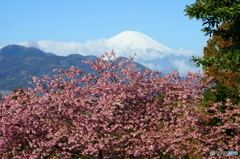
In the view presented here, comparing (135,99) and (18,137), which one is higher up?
(135,99)

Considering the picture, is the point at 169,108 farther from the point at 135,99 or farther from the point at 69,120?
the point at 69,120

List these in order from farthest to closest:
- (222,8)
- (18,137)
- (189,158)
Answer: (189,158), (18,137), (222,8)

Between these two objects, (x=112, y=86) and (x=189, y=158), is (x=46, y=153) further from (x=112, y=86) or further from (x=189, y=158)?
(x=189, y=158)

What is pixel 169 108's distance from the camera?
16.3 meters

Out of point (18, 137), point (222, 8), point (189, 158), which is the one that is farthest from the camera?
point (189, 158)

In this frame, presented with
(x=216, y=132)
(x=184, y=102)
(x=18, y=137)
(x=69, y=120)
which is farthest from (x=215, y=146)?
(x=18, y=137)

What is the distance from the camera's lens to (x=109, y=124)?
15.1m

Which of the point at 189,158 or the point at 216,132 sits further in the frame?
the point at 189,158

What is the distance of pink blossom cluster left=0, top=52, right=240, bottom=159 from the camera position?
47.4 feet

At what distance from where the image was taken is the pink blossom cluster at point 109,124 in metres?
14.4

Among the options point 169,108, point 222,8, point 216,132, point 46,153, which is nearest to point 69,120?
point 46,153

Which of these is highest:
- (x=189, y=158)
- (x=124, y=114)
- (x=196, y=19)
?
(x=196, y=19)

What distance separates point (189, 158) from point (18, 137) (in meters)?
9.74

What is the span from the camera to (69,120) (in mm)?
16078
